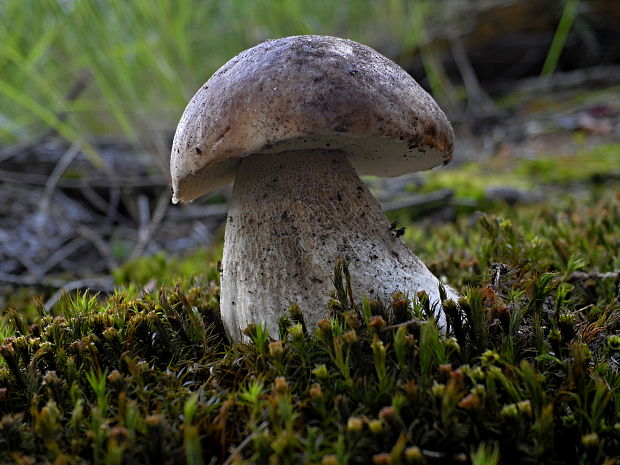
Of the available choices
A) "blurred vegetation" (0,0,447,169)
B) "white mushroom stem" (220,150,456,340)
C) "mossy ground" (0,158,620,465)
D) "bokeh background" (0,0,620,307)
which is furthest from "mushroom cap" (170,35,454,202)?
"blurred vegetation" (0,0,447,169)

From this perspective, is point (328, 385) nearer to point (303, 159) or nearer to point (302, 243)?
point (302, 243)

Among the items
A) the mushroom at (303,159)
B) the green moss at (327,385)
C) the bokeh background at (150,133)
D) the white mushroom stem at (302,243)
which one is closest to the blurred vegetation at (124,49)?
the bokeh background at (150,133)

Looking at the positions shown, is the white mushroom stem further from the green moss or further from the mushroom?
the green moss

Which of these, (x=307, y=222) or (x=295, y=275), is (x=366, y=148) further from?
(x=295, y=275)

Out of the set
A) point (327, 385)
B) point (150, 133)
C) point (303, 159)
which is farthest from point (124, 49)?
point (327, 385)

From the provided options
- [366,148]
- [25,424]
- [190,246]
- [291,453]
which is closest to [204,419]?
[291,453]

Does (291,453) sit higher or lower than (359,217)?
lower

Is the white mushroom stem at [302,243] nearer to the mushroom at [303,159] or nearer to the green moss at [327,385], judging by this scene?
the mushroom at [303,159]
